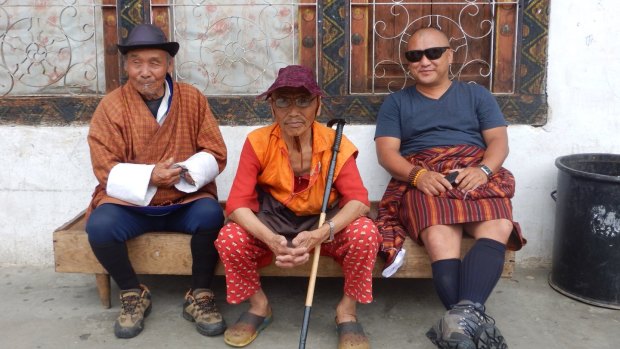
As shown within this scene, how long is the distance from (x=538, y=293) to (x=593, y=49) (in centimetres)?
147

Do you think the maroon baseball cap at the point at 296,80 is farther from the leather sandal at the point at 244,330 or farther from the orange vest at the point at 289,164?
the leather sandal at the point at 244,330

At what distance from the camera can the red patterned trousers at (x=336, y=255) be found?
3.34 meters

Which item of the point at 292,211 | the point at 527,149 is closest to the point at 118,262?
the point at 292,211

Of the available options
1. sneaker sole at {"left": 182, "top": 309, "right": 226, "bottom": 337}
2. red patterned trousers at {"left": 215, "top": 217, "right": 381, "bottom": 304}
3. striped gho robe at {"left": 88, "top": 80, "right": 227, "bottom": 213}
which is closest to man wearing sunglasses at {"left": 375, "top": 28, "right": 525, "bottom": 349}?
red patterned trousers at {"left": 215, "top": 217, "right": 381, "bottom": 304}

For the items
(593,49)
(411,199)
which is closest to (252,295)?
(411,199)

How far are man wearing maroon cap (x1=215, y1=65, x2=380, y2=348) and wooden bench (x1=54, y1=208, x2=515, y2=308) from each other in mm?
186

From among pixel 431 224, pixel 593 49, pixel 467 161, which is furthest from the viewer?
pixel 593 49

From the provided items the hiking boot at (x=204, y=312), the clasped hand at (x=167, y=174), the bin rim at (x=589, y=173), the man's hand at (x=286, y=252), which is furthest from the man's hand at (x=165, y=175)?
the bin rim at (x=589, y=173)

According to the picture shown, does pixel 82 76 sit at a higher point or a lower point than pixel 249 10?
lower

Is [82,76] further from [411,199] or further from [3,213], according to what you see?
[411,199]

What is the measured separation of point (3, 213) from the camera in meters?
4.44

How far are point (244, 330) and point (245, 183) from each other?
714 mm

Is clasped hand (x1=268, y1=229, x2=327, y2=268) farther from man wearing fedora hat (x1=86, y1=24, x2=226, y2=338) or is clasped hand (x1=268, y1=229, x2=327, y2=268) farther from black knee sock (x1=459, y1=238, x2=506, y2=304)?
black knee sock (x1=459, y1=238, x2=506, y2=304)

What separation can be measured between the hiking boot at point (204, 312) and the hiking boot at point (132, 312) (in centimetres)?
21
